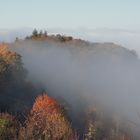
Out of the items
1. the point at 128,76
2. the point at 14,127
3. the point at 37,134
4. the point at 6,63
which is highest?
the point at 37,134

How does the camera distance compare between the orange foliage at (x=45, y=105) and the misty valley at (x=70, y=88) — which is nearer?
the misty valley at (x=70, y=88)

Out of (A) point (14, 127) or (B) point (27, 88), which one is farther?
(B) point (27, 88)

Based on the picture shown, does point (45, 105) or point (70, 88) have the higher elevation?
point (45, 105)

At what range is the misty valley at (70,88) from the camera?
80.4 meters

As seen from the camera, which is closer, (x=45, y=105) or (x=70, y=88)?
(x=45, y=105)

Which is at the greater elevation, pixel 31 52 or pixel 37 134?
pixel 37 134

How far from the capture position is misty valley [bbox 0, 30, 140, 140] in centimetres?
8038

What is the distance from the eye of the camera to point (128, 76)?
177 m

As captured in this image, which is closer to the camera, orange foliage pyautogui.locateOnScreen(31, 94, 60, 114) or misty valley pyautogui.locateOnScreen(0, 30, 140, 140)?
misty valley pyautogui.locateOnScreen(0, 30, 140, 140)

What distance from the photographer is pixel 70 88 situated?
456 feet

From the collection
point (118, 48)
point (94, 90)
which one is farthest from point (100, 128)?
point (118, 48)

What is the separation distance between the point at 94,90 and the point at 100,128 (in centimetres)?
4458

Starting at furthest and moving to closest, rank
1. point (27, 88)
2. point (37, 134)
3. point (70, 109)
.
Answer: point (27, 88) → point (70, 109) → point (37, 134)

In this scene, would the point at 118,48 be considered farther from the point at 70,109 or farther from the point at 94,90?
the point at 70,109
